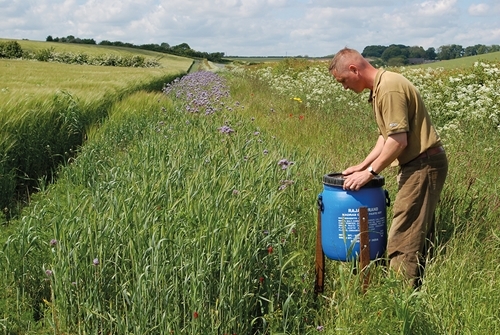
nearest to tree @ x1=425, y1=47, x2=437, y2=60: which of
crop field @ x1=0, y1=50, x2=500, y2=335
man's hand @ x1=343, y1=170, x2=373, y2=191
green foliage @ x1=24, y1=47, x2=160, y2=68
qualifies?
green foliage @ x1=24, y1=47, x2=160, y2=68

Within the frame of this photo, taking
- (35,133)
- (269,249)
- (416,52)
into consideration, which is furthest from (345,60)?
(416,52)

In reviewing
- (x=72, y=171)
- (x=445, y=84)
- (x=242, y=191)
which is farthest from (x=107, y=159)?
(x=445, y=84)

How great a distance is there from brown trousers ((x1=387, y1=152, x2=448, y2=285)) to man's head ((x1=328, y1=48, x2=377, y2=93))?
597 millimetres

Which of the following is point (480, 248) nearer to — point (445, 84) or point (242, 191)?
point (242, 191)

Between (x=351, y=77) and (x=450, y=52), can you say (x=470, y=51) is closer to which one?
(x=450, y=52)

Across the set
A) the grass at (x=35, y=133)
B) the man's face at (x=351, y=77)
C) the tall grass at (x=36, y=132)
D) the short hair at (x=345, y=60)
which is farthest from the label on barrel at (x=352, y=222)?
the grass at (x=35, y=133)

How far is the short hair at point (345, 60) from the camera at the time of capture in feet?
11.5

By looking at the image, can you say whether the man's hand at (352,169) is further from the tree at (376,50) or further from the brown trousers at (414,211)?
the tree at (376,50)

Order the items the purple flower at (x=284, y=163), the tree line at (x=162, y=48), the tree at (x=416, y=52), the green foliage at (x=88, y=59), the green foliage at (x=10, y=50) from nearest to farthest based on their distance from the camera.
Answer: the purple flower at (x=284, y=163) → the tree at (x=416, y=52) → the green foliage at (x=10, y=50) → the green foliage at (x=88, y=59) → the tree line at (x=162, y=48)

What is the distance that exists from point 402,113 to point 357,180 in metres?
0.47

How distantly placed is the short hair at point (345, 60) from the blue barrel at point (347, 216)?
2.17ft

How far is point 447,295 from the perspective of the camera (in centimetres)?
316

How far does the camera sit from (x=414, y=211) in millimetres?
3658

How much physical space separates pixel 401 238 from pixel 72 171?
376 centimetres
